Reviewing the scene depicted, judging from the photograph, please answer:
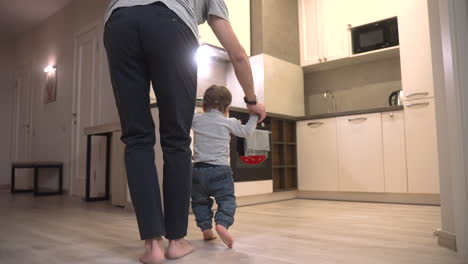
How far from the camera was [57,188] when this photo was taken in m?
4.73

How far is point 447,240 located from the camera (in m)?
1.36

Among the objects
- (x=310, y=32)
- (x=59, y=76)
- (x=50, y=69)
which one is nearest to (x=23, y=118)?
(x=50, y=69)

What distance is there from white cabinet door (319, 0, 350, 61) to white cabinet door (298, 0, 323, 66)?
2.4 inches

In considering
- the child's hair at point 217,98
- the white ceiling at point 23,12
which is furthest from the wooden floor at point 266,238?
the white ceiling at point 23,12

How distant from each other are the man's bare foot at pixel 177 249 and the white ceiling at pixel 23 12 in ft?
15.1

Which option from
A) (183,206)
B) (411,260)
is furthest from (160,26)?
(411,260)

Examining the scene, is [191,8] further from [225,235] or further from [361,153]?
[361,153]

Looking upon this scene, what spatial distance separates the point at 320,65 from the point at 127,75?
3.08m

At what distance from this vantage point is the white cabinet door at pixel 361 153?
3156 mm

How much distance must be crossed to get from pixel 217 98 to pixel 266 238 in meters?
0.65

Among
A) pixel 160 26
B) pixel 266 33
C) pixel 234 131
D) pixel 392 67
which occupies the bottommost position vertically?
Answer: pixel 234 131

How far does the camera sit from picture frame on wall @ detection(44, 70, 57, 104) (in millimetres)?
5023

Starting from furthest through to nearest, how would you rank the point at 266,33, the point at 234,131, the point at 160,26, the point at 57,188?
1. the point at 57,188
2. the point at 266,33
3. the point at 234,131
4. the point at 160,26

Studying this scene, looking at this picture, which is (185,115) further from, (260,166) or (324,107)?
(324,107)
